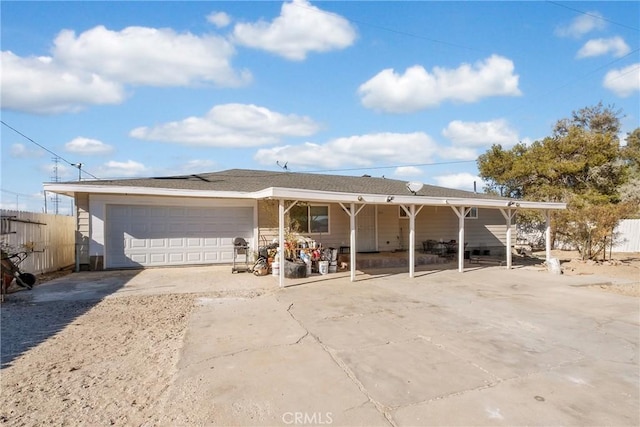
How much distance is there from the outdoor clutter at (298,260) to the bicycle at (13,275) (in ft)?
15.3

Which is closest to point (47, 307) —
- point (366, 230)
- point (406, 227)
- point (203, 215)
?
point (203, 215)

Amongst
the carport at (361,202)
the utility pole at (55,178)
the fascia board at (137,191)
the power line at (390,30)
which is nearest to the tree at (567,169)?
the carport at (361,202)

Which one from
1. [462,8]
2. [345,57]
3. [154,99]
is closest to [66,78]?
[154,99]

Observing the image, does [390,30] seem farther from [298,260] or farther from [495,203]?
[298,260]

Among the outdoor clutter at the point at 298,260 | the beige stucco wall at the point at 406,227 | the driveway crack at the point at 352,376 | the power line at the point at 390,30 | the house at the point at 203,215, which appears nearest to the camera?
the driveway crack at the point at 352,376

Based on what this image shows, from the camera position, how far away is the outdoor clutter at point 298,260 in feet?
31.3

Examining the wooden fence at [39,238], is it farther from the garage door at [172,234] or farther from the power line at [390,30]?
the power line at [390,30]

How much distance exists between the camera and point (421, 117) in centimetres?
1873

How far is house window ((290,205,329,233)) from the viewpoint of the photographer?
492 inches

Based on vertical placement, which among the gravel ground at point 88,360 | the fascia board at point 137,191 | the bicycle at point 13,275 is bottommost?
the gravel ground at point 88,360

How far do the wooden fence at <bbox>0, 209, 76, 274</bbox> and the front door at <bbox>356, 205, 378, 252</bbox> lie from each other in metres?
9.95

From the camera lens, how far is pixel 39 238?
1009 centimetres

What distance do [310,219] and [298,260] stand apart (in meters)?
3.03

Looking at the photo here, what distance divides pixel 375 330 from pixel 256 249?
7222 mm
